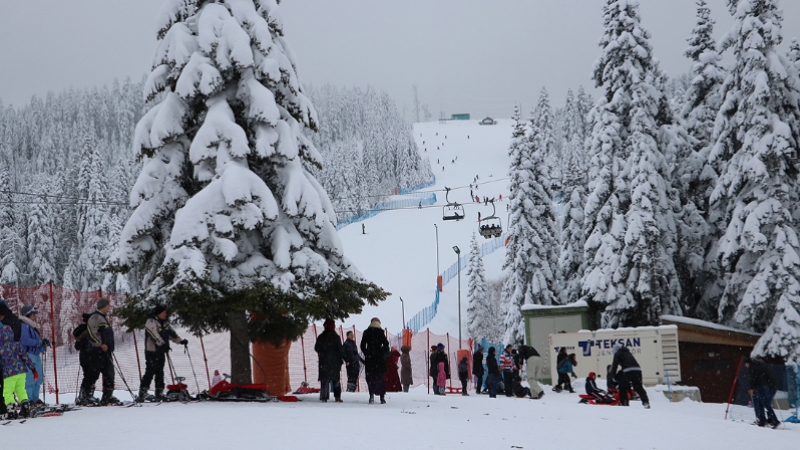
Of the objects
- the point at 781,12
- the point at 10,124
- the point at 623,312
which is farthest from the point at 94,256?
the point at 10,124

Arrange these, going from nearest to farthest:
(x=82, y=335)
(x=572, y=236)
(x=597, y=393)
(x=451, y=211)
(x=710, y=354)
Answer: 1. (x=82, y=335)
2. (x=597, y=393)
3. (x=710, y=354)
4. (x=572, y=236)
5. (x=451, y=211)

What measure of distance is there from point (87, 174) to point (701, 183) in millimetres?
47878

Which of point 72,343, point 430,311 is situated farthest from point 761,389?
point 430,311

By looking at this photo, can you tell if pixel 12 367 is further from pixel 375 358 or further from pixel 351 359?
pixel 351 359

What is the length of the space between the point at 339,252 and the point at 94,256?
162 feet

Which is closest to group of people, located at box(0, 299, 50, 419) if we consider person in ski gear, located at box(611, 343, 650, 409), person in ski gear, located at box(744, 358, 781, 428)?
person in ski gear, located at box(611, 343, 650, 409)

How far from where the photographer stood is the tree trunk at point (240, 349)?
15320mm

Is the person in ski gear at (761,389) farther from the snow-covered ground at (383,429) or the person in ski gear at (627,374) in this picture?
the person in ski gear at (627,374)

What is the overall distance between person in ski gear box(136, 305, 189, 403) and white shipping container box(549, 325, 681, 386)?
14.5 m

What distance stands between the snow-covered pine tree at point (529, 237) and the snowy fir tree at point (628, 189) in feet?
21.5

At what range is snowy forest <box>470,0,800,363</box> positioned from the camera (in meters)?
26.8

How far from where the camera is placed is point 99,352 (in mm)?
13414

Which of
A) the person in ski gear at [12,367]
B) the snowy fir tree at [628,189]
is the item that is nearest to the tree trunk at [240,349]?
the person in ski gear at [12,367]

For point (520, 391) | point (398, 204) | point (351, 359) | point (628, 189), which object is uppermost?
point (398, 204)
